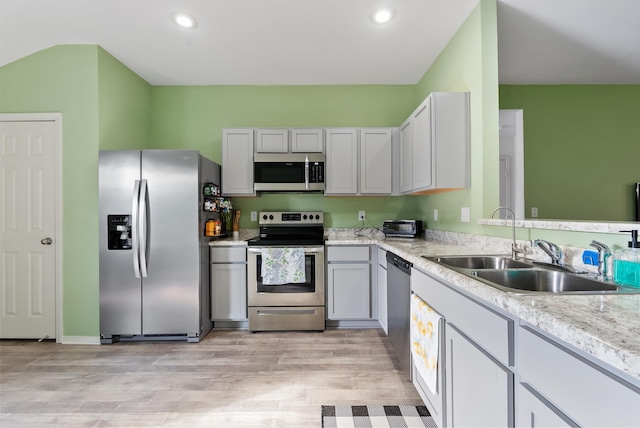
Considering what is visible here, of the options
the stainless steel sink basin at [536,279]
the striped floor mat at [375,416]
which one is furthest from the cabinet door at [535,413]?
the striped floor mat at [375,416]

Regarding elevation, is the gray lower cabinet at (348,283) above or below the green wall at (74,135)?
below

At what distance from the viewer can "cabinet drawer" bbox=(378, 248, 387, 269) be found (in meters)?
2.71

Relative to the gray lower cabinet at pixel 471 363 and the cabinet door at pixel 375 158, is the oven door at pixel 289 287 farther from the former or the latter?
the gray lower cabinet at pixel 471 363

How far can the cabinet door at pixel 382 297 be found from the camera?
271 cm

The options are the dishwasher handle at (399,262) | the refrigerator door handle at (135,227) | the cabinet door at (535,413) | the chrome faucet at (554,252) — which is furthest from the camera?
the refrigerator door handle at (135,227)

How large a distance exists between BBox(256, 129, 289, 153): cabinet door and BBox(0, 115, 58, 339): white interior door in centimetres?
191

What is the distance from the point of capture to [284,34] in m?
2.61

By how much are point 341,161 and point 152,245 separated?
211cm

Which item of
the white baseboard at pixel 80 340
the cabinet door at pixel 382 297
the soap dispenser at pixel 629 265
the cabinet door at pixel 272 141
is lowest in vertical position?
the white baseboard at pixel 80 340

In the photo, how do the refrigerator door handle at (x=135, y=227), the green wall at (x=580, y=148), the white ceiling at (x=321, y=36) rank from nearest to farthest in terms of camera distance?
the white ceiling at (x=321, y=36)
the refrigerator door handle at (x=135, y=227)
the green wall at (x=580, y=148)

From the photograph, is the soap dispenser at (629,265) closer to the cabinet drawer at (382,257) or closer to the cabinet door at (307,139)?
the cabinet drawer at (382,257)

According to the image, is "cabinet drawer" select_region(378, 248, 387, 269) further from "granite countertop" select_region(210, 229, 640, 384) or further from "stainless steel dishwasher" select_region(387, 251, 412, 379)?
"granite countertop" select_region(210, 229, 640, 384)

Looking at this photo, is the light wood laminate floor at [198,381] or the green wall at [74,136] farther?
the green wall at [74,136]

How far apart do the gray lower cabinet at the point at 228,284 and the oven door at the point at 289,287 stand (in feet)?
0.32
